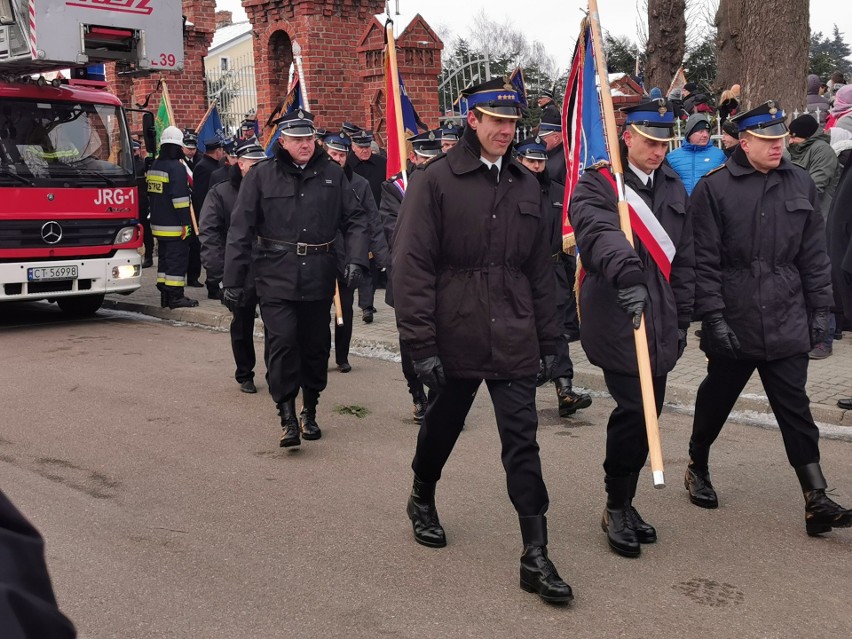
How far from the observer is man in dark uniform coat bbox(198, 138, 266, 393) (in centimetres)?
812

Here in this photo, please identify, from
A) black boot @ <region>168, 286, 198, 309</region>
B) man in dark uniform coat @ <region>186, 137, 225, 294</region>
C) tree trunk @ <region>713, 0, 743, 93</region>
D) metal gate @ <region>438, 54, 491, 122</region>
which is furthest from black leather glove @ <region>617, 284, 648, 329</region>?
metal gate @ <region>438, 54, 491, 122</region>

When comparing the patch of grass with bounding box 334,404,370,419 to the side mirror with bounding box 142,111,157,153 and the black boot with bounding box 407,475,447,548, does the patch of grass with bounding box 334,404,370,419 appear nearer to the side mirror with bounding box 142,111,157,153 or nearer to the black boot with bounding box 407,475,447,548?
the black boot with bounding box 407,475,447,548

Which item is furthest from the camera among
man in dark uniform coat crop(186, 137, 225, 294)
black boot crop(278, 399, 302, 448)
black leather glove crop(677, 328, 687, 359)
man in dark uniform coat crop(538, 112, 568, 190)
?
man in dark uniform coat crop(186, 137, 225, 294)

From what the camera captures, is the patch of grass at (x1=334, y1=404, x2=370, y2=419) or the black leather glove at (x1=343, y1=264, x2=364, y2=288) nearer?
the black leather glove at (x1=343, y1=264, x2=364, y2=288)

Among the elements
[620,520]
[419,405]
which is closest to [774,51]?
[419,405]

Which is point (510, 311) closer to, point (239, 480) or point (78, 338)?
point (239, 480)

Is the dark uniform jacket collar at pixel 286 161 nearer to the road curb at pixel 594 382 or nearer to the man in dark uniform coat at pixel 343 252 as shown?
the man in dark uniform coat at pixel 343 252

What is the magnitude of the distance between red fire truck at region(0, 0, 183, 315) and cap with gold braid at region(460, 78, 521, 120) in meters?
7.65

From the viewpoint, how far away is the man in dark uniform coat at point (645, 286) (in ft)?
15.7

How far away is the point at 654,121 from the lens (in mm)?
4781

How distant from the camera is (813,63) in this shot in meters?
28.2

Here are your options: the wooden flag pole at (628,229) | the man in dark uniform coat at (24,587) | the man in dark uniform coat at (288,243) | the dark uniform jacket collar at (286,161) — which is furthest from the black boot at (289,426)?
the man in dark uniform coat at (24,587)

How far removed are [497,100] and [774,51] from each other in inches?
263

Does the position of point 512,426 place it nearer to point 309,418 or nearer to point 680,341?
point 680,341
